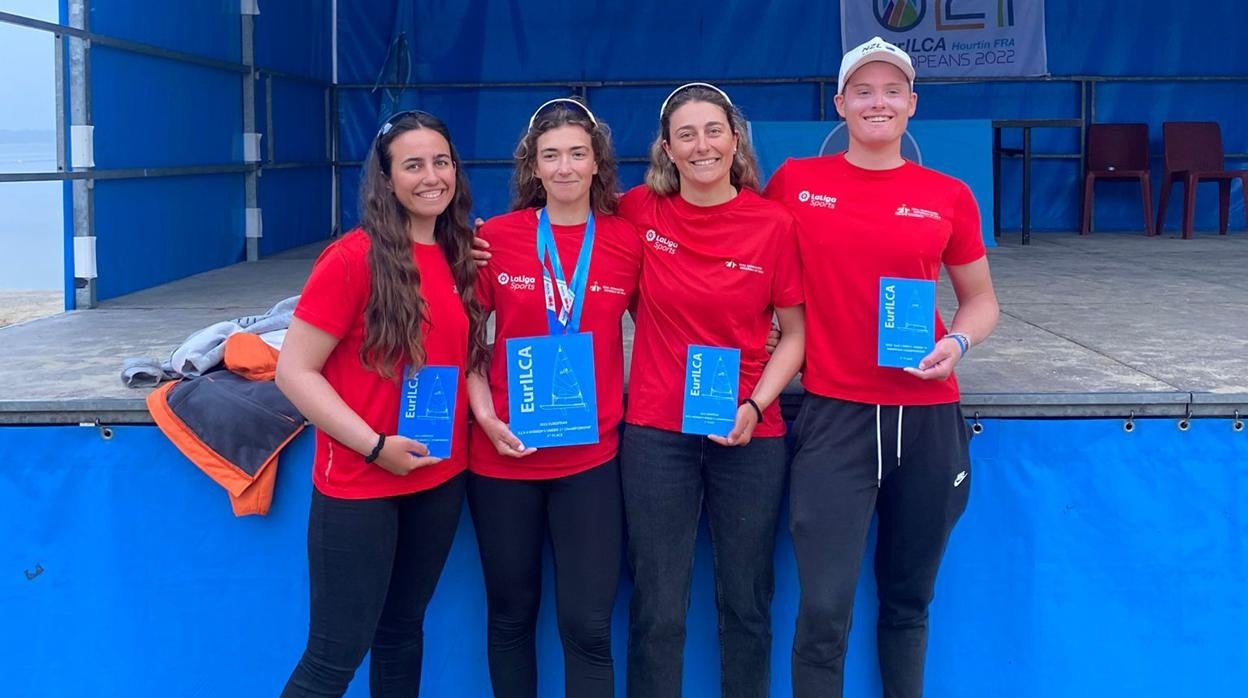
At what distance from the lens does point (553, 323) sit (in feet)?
7.66

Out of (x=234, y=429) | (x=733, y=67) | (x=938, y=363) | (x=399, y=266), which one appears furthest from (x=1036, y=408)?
(x=733, y=67)

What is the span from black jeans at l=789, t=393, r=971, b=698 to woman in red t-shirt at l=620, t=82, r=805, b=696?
0.29 feet

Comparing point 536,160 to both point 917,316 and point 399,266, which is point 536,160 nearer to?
point 399,266

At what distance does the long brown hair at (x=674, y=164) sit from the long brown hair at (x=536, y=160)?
0.09m

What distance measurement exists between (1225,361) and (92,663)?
3.17 metres

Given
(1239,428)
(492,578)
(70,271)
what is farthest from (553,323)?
(70,271)

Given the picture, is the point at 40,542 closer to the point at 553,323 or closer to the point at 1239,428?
the point at 553,323

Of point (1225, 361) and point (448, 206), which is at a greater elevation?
point (448, 206)

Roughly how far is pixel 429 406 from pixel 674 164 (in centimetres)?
73

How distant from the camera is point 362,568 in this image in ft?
7.16

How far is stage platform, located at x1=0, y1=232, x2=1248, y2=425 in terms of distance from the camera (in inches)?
112

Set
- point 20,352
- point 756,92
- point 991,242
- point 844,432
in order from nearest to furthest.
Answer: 1. point 844,432
2. point 20,352
3. point 991,242
4. point 756,92

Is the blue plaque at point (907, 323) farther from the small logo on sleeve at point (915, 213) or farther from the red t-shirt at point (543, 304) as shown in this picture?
the red t-shirt at point (543, 304)

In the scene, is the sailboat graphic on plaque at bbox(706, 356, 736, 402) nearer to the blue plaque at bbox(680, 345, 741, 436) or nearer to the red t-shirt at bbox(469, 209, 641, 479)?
the blue plaque at bbox(680, 345, 741, 436)
